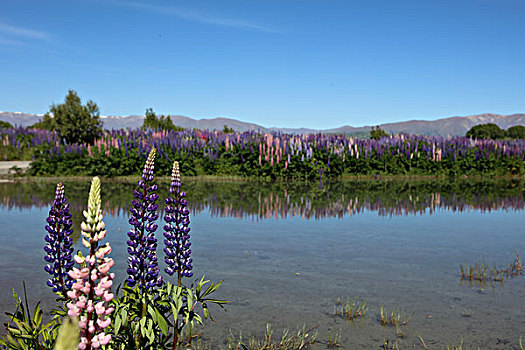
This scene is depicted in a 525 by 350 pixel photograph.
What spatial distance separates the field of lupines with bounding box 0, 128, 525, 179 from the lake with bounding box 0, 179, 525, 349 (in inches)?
180

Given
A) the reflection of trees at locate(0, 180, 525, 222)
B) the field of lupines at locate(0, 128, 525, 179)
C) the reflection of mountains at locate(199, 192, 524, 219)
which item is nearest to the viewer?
the reflection of mountains at locate(199, 192, 524, 219)

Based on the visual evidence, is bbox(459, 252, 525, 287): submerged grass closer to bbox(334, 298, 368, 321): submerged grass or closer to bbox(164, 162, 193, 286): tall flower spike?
bbox(334, 298, 368, 321): submerged grass

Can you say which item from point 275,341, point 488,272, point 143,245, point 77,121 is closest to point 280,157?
point 77,121

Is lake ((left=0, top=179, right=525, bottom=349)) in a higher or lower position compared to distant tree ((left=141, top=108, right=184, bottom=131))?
lower

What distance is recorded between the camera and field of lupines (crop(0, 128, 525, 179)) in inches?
701

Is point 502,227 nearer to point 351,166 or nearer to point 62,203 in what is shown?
point 62,203

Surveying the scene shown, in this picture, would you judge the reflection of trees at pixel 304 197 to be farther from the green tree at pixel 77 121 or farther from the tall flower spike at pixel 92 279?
the tall flower spike at pixel 92 279

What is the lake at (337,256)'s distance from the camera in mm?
4070

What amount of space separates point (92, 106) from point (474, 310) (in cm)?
2109

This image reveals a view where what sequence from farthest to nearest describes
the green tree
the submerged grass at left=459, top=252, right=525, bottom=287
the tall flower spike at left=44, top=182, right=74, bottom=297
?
1. the green tree
2. the submerged grass at left=459, top=252, right=525, bottom=287
3. the tall flower spike at left=44, top=182, right=74, bottom=297

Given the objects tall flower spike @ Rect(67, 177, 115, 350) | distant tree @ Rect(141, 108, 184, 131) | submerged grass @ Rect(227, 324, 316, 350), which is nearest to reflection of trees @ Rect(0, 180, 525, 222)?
submerged grass @ Rect(227, 324, 316, 350)

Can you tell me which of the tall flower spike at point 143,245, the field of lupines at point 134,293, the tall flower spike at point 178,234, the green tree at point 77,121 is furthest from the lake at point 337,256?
the green tree at point 77,121

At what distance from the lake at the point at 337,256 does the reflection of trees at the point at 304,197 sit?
0.07 meters

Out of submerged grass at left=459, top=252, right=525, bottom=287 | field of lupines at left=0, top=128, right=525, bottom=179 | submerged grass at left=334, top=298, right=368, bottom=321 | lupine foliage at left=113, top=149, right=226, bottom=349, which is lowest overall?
submerged grass at left=334, top=298, right=368, bottom=321
